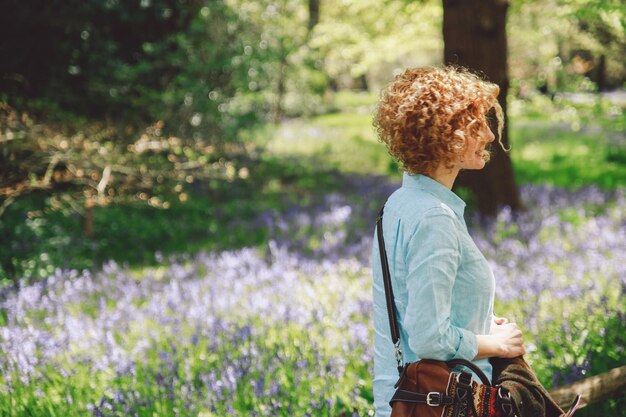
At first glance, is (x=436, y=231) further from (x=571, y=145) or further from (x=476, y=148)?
(x=571, y=145)

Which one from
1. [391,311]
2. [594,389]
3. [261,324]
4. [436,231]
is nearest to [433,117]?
[436,231]

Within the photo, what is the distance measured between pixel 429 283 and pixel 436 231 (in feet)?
0.55

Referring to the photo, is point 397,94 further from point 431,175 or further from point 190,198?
point 190,198

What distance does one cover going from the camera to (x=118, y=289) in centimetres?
577

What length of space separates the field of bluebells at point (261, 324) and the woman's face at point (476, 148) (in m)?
1.61

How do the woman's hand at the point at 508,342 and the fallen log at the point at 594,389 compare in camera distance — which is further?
the fallen log at the point at 594,389

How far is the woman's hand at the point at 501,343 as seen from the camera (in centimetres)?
211

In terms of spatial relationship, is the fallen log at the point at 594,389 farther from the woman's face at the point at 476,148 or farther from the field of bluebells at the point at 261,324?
the woman's face at the point at 476,148

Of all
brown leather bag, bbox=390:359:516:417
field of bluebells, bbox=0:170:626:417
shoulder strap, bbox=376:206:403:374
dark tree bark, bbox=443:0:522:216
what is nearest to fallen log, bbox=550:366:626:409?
field of bluebells, bbox=0:170:626:417

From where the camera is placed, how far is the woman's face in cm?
212

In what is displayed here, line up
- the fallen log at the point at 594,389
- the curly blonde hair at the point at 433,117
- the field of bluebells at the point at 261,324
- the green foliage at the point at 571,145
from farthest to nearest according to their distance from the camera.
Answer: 1. the green foliage at the point at 571,145
2. the field of bluebells at the point at 261,324
3. the fallen log at the point at 594,389
4. the curly blonde hair at the point at 433,117

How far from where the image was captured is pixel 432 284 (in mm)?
1900

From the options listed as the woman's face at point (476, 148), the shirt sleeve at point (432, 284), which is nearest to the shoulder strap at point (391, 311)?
the shirt sleeve at point (432, 284)

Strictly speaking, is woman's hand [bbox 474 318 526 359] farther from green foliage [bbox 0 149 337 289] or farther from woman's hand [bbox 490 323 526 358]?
green foliage [bbox 0 149 337 289]
